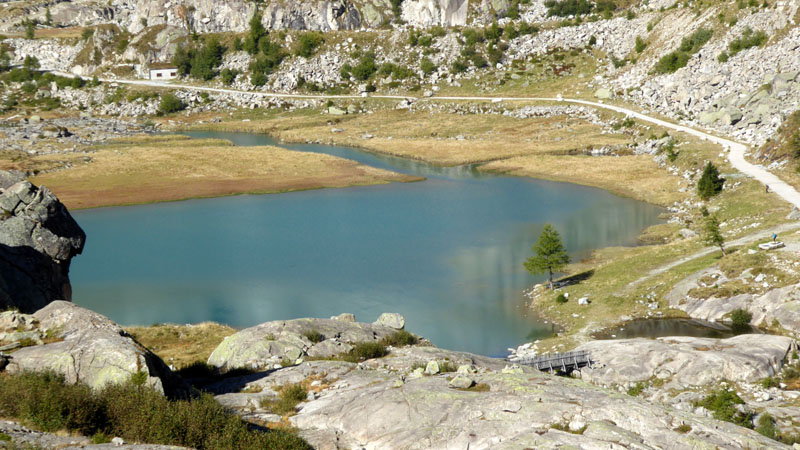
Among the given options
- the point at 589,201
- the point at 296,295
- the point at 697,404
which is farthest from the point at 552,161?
the point at 697,404

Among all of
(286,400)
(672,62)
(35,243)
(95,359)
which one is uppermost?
(672,62)

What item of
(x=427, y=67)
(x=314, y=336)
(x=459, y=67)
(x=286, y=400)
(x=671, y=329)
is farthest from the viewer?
(x=427, y=67)

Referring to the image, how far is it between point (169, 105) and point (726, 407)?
576ft

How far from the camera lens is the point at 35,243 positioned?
116 feet

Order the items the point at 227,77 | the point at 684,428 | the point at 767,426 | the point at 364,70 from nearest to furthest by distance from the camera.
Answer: the point at 684,428
the point at 767,426
the point at 364,70
the point at 227,77

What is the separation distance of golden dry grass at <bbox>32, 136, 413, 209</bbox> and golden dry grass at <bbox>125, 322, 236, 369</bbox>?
2315 inches

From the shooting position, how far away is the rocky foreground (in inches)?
677

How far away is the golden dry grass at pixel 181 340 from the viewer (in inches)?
1294

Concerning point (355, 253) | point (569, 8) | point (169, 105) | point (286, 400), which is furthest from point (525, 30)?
point (286, 400)

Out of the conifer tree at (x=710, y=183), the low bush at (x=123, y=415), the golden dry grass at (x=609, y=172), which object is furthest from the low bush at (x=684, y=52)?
the low bush at (x=123, y=415)

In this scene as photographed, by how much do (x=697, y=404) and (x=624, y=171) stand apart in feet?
252

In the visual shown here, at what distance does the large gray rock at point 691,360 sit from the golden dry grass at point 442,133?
83812 millimetres

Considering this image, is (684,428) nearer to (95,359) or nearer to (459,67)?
(95,359)

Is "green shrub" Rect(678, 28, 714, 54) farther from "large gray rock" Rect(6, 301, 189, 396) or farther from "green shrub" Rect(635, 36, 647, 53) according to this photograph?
"large gray rock" Rect(6, 301, 189, 396)
